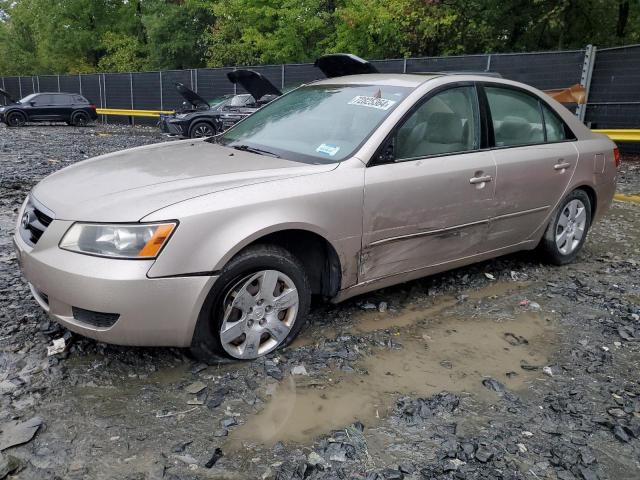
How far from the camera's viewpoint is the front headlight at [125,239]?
2691 mm

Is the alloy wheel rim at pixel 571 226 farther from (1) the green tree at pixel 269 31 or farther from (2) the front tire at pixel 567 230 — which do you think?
(1) the green tree at pixel 269 31

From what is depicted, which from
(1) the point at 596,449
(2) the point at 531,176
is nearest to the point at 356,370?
(1) the point at 596,449

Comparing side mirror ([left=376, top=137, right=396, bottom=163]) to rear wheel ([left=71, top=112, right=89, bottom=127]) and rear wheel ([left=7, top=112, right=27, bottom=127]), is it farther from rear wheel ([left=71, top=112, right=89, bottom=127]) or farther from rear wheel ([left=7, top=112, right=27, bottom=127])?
rear wheel ([left=7, top=112, right=27, bottom=127])

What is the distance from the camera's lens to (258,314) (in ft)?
10.3

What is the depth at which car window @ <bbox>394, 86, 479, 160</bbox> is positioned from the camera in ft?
12.0

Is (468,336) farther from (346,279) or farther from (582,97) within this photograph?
(582,97)

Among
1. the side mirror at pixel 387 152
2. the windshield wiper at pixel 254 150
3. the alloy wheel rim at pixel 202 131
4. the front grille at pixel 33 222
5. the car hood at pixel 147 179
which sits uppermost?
the side mirror at pixel 387 152

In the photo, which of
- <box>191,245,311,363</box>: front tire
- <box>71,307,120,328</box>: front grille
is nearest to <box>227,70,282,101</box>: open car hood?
<box>191,245,311,363</box>: front tire

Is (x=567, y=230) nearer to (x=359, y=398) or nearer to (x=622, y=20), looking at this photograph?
(x=359, y=398)

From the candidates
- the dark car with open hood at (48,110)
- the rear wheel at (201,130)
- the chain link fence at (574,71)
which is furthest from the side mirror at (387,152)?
the dark car with open hood at (48,110)

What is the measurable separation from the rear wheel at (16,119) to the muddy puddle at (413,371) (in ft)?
72.8

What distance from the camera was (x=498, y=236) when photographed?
4301 mm

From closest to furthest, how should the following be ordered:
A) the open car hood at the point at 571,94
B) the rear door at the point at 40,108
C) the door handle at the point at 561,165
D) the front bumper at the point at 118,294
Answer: the front bumper at the point at 118,294 < the door handle at the point at 561,165 < the open car hood at the point at 571,94 < the rear door at the point at 40,108

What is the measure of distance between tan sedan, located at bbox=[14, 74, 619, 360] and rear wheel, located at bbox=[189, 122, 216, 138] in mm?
12090
